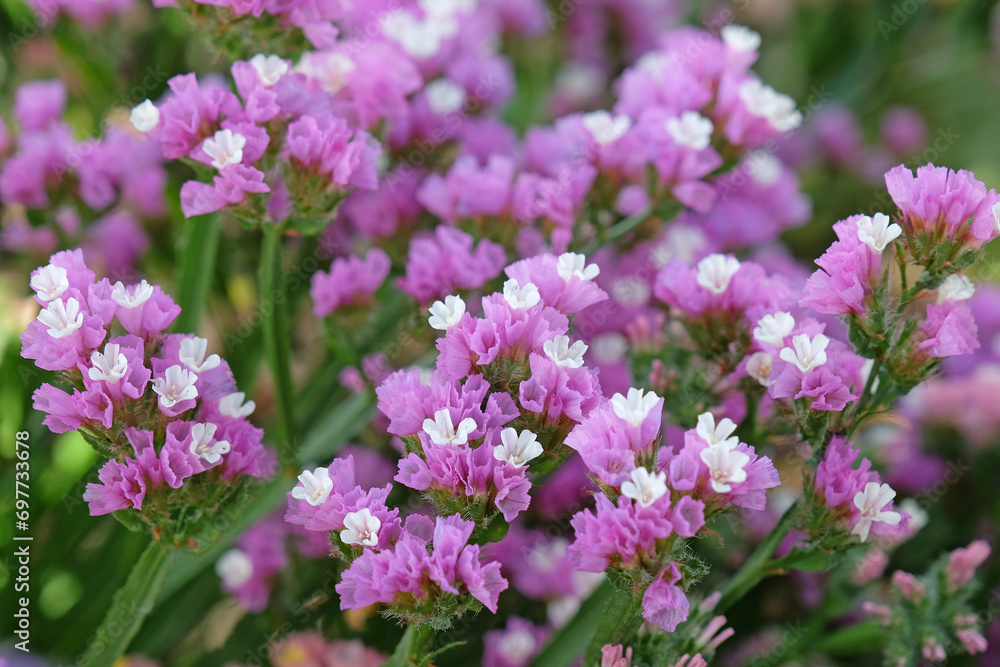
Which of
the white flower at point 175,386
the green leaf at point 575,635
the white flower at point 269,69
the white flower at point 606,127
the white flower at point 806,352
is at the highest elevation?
the white flower at point 269,69

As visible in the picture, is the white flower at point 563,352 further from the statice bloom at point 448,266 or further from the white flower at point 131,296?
the white flower at point 131,296

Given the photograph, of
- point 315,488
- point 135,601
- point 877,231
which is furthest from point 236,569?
Result: point 877,231

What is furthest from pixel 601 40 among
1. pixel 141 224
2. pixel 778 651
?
pixel 778 651

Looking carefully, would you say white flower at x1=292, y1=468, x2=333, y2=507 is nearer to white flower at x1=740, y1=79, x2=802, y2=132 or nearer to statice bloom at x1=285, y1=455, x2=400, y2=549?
statice bloom at x1=285, y1=455, x2=400, y2=549

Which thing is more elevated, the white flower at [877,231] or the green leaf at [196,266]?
the white flower at [877,231]

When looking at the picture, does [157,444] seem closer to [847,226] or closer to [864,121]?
[847,226]

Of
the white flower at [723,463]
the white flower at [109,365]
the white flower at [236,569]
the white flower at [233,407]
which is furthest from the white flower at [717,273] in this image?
the white flower at [236,569]
